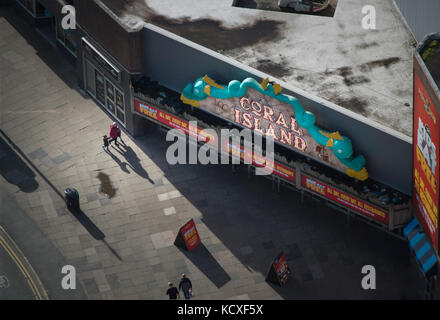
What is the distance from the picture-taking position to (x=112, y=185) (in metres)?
57.2

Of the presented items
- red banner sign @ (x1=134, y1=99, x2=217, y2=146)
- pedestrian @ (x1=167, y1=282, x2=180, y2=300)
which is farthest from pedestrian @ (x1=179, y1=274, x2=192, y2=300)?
red banner sign @ (x1=134, y1=99, x2=217, y2=146)

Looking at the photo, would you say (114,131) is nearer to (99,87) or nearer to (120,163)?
(120,163)

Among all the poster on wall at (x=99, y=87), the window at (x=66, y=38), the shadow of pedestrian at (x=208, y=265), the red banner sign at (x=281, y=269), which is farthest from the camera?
the window at (x=66, y=38)

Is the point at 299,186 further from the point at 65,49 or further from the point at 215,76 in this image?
the point at 65,49

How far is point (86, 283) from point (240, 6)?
69.3ft

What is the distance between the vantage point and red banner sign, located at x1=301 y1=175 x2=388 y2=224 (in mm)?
50000

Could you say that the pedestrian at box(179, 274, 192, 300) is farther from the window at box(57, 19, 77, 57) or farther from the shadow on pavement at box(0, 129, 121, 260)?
the window at box(57, 19, 77, 57)

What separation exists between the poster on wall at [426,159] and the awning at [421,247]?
85 cm

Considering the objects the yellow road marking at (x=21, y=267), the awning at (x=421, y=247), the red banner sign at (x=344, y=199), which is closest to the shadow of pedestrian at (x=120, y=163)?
the yellow road marking at (x=21, y=267)

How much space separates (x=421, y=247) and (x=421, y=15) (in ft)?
44.8

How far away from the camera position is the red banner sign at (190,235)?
5194cm
